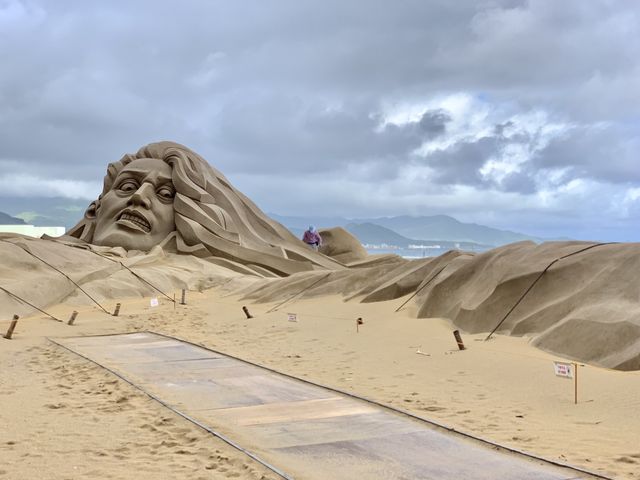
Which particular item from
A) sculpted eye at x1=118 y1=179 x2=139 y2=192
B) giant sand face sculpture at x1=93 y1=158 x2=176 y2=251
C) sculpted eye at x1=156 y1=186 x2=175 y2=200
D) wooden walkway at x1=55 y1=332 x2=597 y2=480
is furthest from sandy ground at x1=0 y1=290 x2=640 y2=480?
sculpted eye at x1=118 y1=179 x2=139 y2=192

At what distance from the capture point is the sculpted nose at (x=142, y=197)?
18.0m

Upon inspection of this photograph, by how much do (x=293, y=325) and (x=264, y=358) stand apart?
8.02 ft

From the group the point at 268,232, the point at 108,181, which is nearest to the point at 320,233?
the point at 268,232

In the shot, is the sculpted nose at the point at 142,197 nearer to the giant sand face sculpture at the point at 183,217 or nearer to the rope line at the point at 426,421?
the giant sand face sculpture at the point at 183,217

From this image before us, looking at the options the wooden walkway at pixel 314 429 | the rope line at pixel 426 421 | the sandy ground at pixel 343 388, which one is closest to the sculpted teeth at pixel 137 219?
the sandy ground at pixel 343 388

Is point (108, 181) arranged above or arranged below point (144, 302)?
above

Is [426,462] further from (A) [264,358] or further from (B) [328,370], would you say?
(A) [264,358]

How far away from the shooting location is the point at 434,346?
720cm

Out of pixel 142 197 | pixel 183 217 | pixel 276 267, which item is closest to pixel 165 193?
pixel 142 197

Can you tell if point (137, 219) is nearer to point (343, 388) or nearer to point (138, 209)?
point (138, 209)

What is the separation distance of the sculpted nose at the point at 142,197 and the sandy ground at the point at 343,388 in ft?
29.1

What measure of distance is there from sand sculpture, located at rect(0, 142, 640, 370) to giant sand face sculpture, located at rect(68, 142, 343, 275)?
4 cm

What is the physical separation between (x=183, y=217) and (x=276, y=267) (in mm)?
3058

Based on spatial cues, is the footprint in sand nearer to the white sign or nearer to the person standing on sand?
the white sign
